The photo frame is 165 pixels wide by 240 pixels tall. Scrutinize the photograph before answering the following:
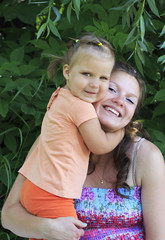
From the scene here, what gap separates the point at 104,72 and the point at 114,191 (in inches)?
25.2

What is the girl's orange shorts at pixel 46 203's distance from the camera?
1.76 metres

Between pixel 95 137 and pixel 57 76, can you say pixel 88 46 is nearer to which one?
pixel 95 137

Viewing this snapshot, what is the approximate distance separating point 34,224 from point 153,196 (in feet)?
1.88

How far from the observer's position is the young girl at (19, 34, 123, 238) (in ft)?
5.61

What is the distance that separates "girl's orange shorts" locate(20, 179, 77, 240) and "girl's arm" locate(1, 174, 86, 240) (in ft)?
0.08

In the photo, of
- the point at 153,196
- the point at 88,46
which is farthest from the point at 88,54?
the point at 153,196

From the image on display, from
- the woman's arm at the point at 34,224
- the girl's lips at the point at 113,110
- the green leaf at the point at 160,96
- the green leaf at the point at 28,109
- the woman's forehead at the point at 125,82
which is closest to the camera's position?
the woman's arm at the point at 34,224

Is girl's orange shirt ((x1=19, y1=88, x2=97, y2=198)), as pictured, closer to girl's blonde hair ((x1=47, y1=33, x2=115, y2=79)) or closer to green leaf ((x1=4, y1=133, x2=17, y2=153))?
girl's blonde hair ((x1=47, y1=33, x2=115, y2=79))

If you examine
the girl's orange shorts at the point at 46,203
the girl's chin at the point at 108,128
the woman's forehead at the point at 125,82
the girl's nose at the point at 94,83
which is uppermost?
the girl's nose at the point at 94,83

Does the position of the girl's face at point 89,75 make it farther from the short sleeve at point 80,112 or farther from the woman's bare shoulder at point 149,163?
the woman's bare shoulder at point 149,163

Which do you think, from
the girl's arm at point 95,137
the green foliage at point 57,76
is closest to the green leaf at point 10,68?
the green foliage at point 57,76

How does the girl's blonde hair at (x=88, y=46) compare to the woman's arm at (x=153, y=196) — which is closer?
the girl's blonde hair at (x=88, y=46)

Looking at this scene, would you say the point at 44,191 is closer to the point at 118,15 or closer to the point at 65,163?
the point at 65,163

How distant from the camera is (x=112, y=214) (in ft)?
6.58
